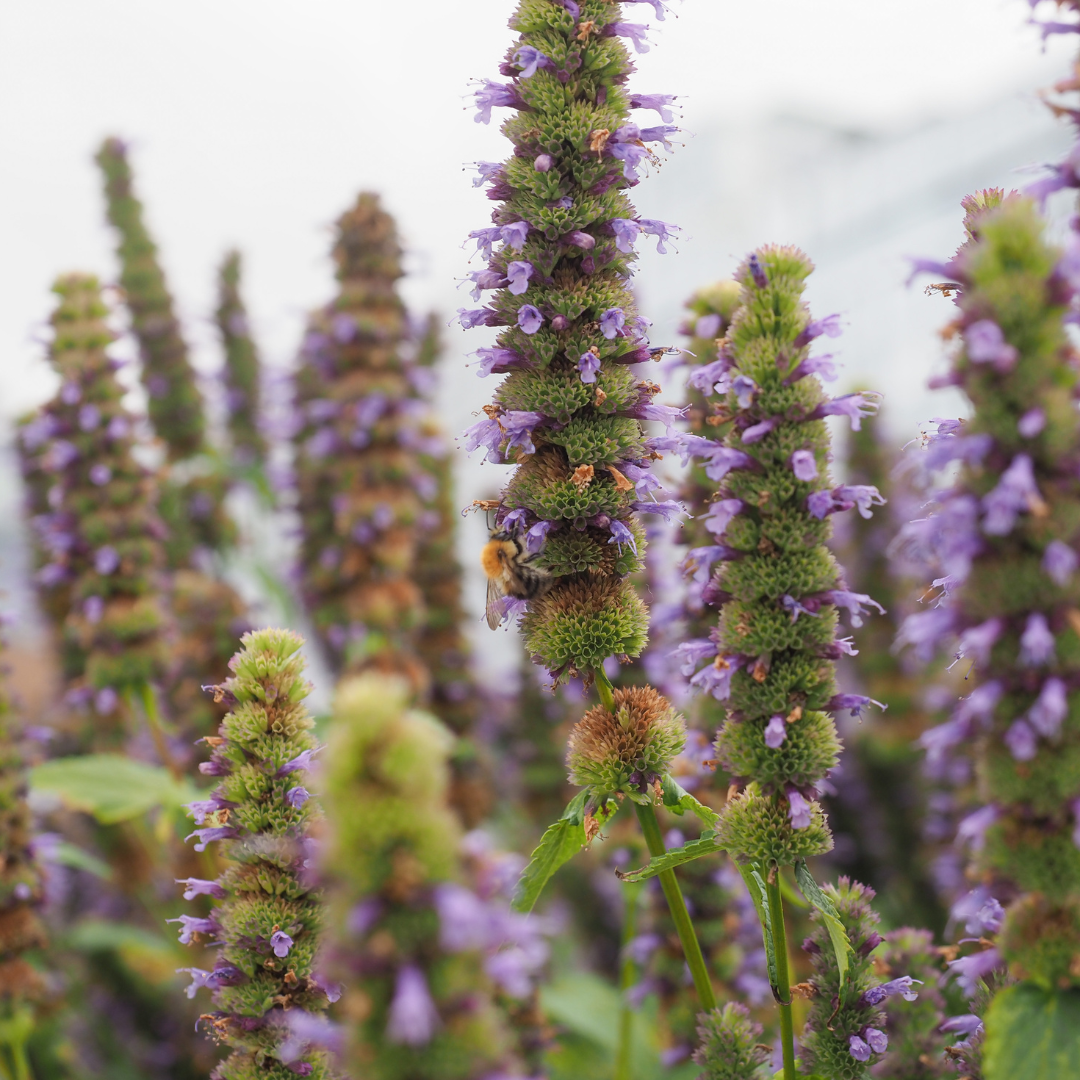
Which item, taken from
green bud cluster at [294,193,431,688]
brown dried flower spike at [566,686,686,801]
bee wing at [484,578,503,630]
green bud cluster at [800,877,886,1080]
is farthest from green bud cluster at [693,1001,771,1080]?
green bud cluster at [294,193,431,688]

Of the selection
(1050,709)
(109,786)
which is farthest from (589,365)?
(109,786)

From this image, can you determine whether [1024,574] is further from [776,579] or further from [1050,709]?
[776,579]

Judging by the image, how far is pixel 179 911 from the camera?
7543 millimetres

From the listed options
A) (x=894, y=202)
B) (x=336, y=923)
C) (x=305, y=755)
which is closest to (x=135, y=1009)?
(x=305, y=755)

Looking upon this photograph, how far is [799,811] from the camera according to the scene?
10.2 ft

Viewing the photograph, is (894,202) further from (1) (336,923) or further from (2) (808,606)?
(1) (336,923)

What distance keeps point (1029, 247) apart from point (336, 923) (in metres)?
2.19

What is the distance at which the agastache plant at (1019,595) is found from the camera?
7.55ft

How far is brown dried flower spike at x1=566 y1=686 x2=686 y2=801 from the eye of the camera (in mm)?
3465

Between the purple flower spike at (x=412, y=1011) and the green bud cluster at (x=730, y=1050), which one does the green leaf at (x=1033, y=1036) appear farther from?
the purple flower spike at (x=412, y=1011)

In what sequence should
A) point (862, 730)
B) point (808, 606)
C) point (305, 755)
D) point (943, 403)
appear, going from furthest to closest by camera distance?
1. point (943, 403)
2. point (862, 730)
3. point (808, 606)
4. point (305, 755)

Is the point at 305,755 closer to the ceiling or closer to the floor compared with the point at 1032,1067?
closer to the ceiling

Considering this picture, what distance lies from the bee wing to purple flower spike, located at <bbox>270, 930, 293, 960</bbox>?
4.97 feet

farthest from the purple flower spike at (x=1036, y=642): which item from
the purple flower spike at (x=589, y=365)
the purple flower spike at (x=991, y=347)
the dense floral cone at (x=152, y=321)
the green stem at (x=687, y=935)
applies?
the dense floral cone at (x=152, y=321)
